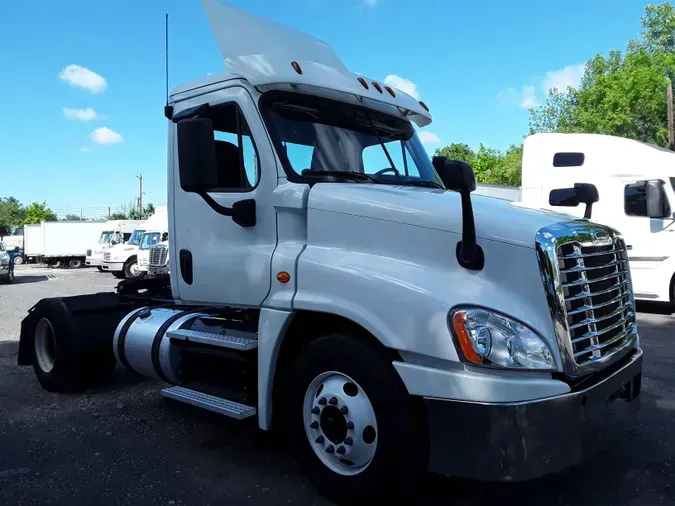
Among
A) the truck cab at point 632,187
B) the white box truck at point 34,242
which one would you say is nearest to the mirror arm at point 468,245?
the truck cab at point 632,187

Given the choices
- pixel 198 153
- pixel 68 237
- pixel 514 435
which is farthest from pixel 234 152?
pixel 68 237

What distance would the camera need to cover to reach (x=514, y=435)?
267cm

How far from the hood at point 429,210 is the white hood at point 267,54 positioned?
0.84 meters

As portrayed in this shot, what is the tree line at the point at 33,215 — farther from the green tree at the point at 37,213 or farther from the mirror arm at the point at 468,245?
the mirror arm at the point at 468,245

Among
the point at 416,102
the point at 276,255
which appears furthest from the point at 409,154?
the point at 276,255

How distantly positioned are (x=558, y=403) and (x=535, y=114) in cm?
4645

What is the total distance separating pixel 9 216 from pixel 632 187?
4073 inches

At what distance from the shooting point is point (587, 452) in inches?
112

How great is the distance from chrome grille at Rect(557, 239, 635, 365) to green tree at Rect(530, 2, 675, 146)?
3187 cm

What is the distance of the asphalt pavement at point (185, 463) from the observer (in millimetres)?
3512

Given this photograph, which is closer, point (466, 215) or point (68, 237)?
point (466, 215)

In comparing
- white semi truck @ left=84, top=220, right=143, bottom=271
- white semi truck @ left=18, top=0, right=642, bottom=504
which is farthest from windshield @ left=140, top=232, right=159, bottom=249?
white semi truck @ left=18, top=0, right=642, bottom=504

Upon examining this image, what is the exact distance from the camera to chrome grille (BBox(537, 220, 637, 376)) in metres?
2.85

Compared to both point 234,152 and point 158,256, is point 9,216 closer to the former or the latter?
point 158,256
